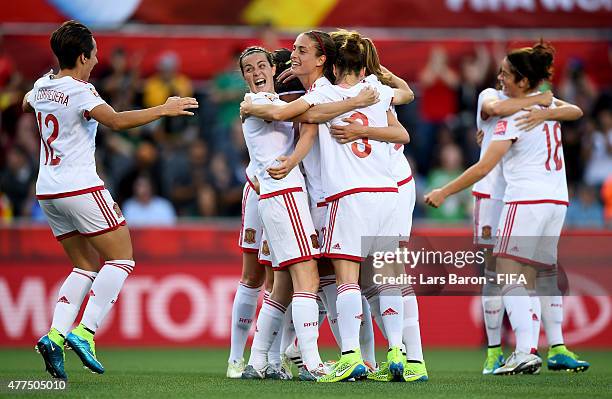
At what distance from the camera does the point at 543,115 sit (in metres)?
9.37

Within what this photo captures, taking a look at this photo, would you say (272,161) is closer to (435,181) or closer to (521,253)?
(521,253)

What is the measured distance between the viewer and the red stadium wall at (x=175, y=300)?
42.6 feet

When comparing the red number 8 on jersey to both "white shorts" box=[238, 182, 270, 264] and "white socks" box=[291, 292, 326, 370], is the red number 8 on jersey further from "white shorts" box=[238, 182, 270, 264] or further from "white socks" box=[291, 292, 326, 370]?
"white socks" box=[291, 292, 326, 370]

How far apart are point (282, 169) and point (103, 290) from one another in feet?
5.44

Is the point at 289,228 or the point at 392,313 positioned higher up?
the point at 289,228

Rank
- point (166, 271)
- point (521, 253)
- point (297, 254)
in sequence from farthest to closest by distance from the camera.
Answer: point (166, 271), point (521, 253), point (297, 254)

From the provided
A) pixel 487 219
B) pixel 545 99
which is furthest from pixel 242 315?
pixel 545 99

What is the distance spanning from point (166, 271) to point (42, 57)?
398 cm

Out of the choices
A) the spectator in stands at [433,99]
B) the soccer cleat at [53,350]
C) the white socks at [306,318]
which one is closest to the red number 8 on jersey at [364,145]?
the white socks at [306,318]

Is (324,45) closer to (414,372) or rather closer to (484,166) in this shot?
(484,166)

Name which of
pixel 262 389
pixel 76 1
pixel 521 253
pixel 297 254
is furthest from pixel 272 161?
pixel 76 1

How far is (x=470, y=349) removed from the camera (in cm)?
1333

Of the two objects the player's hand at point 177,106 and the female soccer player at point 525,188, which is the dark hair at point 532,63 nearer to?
the female soccer player at point 525,188

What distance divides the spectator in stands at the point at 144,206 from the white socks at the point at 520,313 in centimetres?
600
